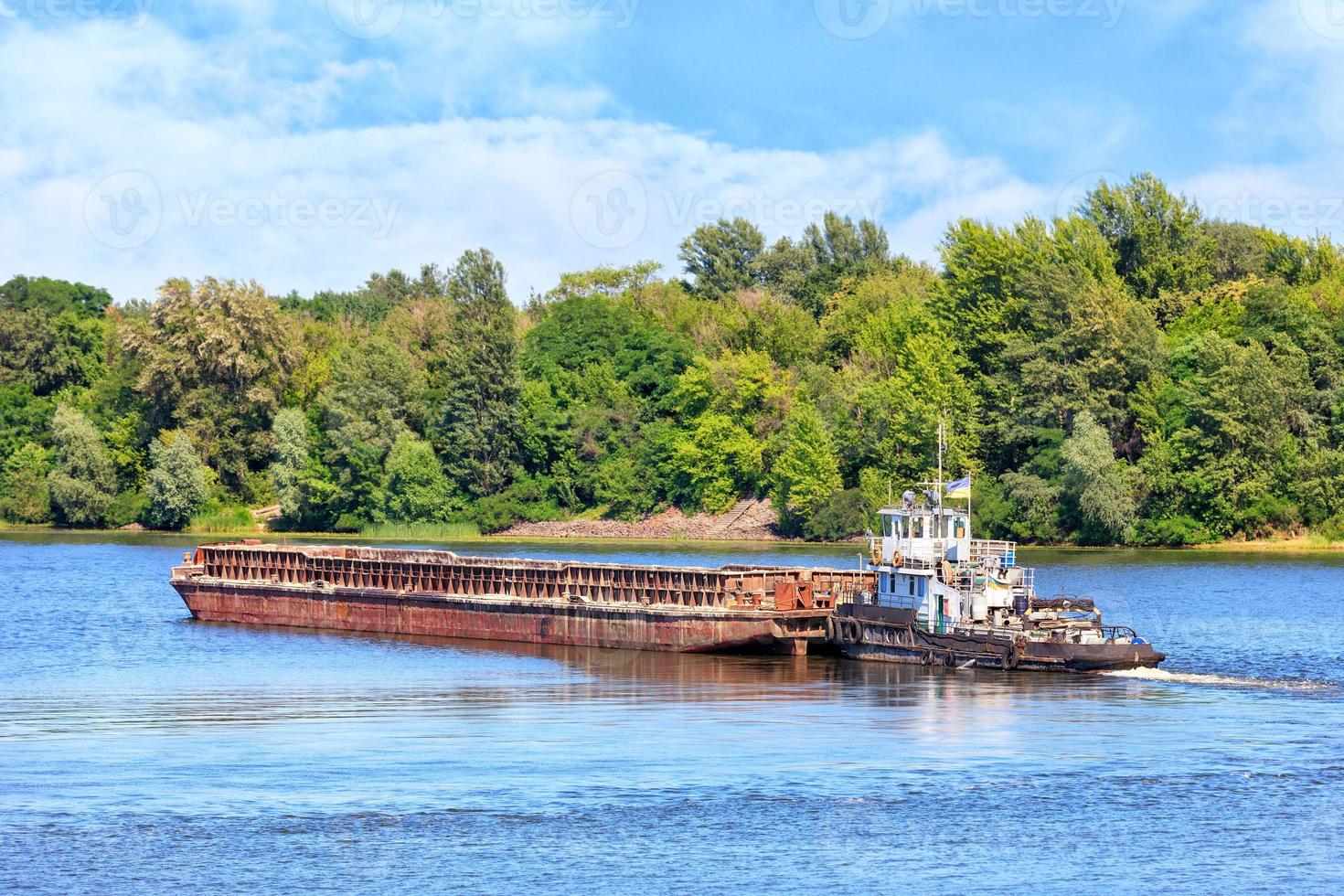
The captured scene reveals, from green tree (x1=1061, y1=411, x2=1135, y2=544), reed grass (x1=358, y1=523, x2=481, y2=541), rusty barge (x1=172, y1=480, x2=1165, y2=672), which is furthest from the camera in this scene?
reed grass (x1=358, y1=523, x2=481, y2=541)

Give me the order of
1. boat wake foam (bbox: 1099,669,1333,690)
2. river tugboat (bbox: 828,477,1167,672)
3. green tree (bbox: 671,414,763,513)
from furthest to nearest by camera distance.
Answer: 1. green tree (bbox: 671,414,763,513)
2. river tugboat (bbox: 828,477,1167,672)
3. boat wake foam (bbox: 1099,669,1333,690)

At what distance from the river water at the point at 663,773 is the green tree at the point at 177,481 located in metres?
77.5

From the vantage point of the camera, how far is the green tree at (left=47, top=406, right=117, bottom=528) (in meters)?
140

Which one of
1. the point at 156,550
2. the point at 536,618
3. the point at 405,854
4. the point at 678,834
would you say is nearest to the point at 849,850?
the point at 678,834

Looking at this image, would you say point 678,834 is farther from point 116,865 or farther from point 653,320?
point 653,320

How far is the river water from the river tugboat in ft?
3.49

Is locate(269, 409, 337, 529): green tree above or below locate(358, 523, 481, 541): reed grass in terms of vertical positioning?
above

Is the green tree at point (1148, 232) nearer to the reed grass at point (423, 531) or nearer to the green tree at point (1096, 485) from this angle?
the green tree at point (1096, 485)

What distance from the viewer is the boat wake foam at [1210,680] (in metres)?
48.6

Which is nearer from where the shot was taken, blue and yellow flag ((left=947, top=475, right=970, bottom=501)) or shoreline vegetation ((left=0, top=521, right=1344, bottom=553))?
blue and yellow flag ((left=947, top=475, right=970, bottom=501))

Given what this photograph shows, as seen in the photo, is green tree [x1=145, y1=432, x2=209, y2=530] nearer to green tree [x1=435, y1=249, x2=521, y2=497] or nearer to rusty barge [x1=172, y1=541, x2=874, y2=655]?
green tree [x1=435, y1=249, x2=521, y2=497]

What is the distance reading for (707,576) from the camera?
193 feet

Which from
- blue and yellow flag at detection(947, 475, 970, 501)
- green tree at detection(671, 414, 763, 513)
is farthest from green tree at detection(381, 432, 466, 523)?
blue and yellow flag at detection(947, 475, 970, 501)

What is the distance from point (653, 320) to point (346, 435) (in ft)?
106
